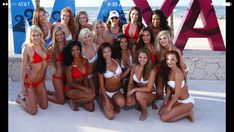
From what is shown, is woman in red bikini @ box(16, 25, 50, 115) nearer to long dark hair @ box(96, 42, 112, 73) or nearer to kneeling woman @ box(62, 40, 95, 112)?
kneeling woman @ box(62, 40, 95, 112)

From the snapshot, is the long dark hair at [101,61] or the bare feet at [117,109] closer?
the long dark hair at [101,61]

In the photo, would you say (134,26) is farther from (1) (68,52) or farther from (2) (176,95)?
(2) (176,95)

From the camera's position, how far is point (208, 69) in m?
6.09

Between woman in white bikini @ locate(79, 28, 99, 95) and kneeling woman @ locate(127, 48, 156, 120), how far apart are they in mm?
650

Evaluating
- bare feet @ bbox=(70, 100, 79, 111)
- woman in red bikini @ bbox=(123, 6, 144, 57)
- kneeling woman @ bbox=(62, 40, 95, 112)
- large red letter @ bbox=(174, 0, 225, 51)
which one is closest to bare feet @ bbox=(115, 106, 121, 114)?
kneeling woman @ bbox=(62, 40, 95, 112)

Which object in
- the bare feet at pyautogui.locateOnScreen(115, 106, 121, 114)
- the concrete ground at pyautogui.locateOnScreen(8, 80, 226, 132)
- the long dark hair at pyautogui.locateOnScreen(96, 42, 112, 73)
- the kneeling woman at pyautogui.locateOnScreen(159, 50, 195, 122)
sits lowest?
the concrete ground at pyautogui.locateOnScreen(8, 80, 226, 132)

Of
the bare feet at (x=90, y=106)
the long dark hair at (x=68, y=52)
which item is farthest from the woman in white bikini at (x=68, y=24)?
the bare feet at (x=90, y=106)

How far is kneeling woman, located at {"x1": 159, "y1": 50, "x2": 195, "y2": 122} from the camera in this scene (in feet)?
13.1

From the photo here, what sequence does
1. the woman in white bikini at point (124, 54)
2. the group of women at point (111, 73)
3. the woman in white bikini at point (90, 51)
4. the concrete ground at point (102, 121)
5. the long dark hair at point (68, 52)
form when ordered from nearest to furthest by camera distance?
the concrete ground at point (102, 121)
the group of women at point (111, 73)
the long dark hair at point (68, 52)
the woman in white bikini at point (124, 54)
the woman in white bikini at point (90, 51)

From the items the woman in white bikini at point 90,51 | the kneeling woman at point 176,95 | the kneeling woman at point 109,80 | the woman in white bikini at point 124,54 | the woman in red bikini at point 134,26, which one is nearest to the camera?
the kneeling woman at point 176,95

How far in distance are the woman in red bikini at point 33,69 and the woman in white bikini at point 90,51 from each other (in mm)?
596

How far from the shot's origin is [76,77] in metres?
4.47

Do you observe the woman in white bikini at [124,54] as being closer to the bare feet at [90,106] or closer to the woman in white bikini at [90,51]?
the woman in white bikini at [90,51]

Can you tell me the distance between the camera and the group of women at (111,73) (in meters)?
4.11
